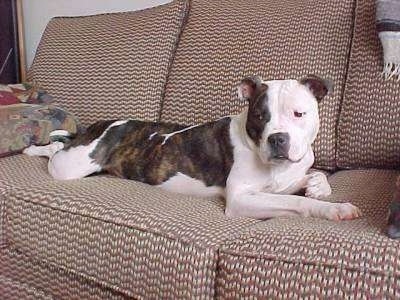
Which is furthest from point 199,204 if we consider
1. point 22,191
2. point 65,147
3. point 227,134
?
point 65,147

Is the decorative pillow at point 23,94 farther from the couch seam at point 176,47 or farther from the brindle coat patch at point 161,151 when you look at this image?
the couch seam at point 176,47

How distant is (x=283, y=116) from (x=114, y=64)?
1029mm

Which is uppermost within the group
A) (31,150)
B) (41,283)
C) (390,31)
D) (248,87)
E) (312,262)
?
(390,31)

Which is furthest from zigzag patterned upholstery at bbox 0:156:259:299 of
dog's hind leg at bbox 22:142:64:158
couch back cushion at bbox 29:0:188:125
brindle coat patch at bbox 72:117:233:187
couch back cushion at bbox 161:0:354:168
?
couch back cushion at bbox 29:0:188:125

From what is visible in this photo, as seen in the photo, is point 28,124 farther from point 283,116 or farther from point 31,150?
point 283,116

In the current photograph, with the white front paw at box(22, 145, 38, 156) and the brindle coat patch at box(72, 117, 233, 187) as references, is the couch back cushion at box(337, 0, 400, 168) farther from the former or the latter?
the white front paw at box(22, 145, 38, 156)

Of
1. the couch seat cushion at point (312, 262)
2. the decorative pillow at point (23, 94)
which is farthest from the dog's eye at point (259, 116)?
the decorative pillow at point (23, 94)

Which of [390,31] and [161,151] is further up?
[390,31]

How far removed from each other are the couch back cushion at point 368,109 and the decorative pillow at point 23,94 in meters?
1.26

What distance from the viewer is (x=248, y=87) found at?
191 cm

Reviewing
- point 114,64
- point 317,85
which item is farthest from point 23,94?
point 317,85

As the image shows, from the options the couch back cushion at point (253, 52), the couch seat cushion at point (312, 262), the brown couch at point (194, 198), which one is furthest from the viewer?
the couch back cushion at point (253, 52)

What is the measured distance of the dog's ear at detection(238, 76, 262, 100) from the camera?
188cm

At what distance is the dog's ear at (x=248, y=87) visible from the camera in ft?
6.17
